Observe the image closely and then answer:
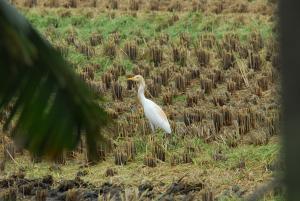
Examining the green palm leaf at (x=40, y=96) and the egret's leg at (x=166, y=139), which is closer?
the green palm leaf at (x=40, y=96)

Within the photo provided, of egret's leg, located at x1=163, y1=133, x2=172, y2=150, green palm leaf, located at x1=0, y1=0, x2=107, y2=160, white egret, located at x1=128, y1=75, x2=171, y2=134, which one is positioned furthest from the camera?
white egret, located at x1=128, y1=75, x2=171, y2=134

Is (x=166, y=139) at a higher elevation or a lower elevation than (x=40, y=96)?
lower

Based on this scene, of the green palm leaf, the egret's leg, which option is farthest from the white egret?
the green palm leaf

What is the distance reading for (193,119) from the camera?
1061 centimetres

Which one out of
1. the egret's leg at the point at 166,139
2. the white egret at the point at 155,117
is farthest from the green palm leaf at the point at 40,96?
the white egret at the point at 155,117

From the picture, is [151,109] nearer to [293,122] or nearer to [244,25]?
[244,25]

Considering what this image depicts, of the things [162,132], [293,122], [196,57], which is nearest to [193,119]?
[162,132]

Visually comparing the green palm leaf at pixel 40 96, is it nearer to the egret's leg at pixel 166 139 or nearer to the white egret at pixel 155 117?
the egret's leg at pixel 166 139

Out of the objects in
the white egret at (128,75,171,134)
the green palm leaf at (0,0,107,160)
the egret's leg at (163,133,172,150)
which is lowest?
the egret's leg at (163,133,172,150)

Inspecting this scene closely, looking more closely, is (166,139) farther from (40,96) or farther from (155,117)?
(40,96)

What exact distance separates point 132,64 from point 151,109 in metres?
4.48

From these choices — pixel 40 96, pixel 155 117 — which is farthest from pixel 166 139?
pixel 40 96

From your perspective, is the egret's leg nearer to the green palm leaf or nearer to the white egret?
the white egret

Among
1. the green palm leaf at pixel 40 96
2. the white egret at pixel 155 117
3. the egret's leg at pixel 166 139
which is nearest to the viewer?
the green palm leaf at pixel 40 96
